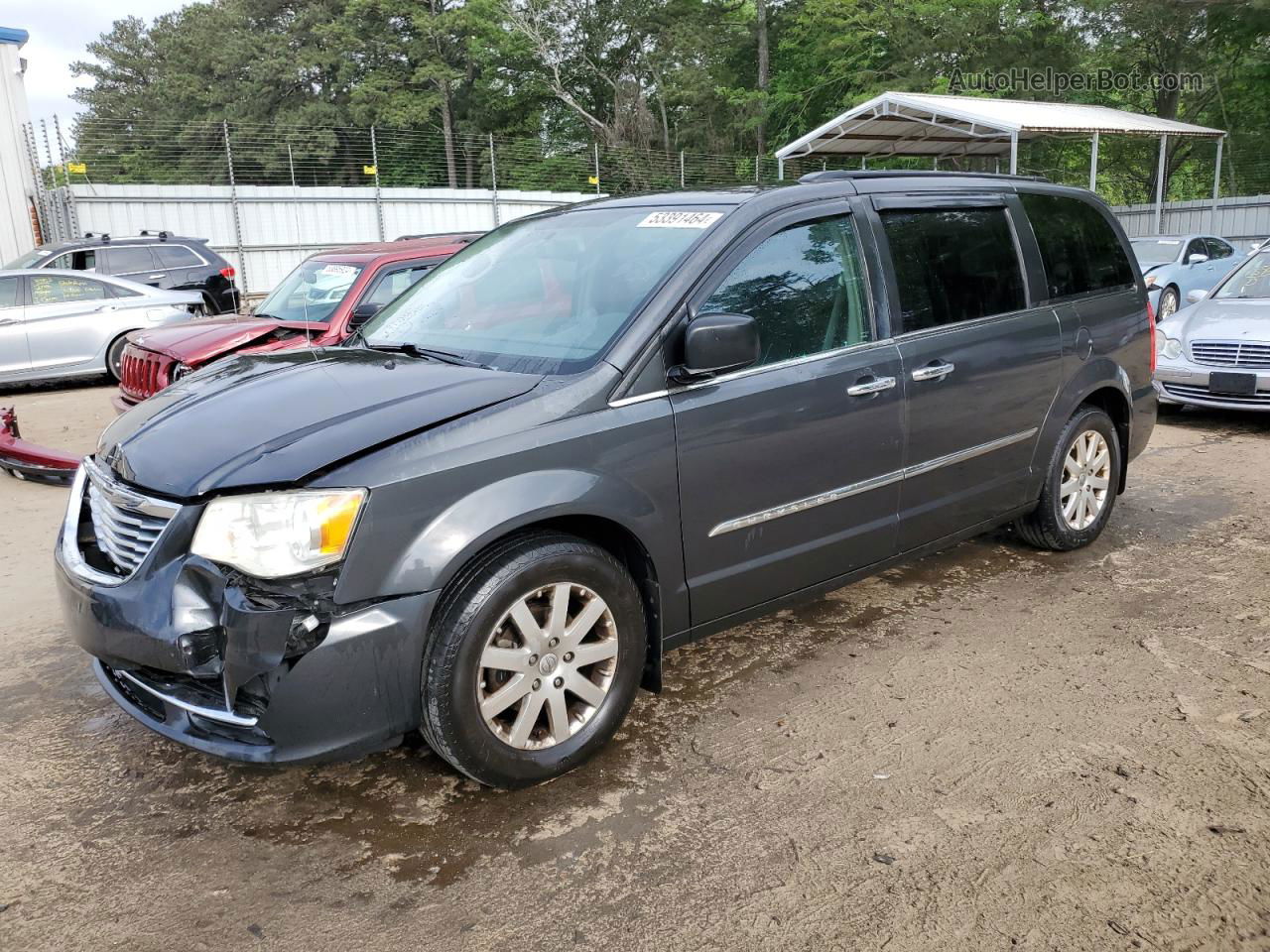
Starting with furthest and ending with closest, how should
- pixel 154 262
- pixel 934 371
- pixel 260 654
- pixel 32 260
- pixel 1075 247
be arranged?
pixel 154 262 → pixel 32 260 → pixel 1075 247 → pixel 934 371 → pixel 260 654

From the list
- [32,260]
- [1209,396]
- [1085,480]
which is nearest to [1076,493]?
[1085,480]

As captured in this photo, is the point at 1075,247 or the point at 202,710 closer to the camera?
the point at 202,710

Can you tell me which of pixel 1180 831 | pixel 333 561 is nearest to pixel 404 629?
pixel 333 561

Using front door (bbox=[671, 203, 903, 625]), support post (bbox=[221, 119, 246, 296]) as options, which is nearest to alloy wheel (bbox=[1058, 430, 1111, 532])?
front door (bbox=[671, 203, 903, 625])

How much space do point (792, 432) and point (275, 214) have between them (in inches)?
832

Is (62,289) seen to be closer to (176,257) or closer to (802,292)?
(176,257)

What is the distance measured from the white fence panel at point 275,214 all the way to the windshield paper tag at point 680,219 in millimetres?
15980

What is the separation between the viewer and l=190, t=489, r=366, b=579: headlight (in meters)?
2.58

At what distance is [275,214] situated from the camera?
22.0 m

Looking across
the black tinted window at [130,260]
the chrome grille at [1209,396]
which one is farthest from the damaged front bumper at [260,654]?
the black tinted window at [130,260]

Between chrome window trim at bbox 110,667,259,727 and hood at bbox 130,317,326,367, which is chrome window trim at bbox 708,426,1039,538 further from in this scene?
hood at bbox 130,317,326,367

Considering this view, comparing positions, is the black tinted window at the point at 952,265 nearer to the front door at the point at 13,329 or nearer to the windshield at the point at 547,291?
the windshield at the point at 547,291

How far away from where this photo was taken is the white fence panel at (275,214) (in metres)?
20.3

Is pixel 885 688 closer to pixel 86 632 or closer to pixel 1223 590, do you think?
pixel 1223 590
